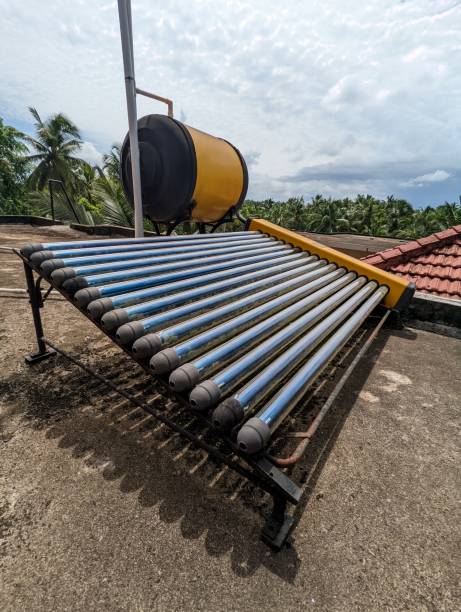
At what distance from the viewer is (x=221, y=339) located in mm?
2156

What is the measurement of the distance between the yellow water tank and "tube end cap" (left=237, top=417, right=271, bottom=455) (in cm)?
446

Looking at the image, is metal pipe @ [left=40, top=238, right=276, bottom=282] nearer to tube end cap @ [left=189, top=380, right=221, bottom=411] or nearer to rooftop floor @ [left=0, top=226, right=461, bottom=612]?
rooftop floor @ [left=0, top=226, right=461, bottom=612]

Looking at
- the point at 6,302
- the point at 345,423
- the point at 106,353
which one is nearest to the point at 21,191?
the point at 6,302

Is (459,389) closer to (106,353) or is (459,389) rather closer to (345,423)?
(345,423)

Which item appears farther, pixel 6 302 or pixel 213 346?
pixel 6 302

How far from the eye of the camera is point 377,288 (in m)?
4.38

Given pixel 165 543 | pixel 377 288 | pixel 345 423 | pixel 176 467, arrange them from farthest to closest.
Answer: pixel 377 288 → pixel 345 423 → pixel 176 467 → pixel 165 543

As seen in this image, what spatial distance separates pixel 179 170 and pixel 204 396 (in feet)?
14.3

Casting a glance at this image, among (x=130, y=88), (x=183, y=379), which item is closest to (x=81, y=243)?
(x=183, y=379)

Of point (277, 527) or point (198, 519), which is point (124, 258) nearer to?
point (198, 519)

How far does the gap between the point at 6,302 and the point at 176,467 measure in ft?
14.4

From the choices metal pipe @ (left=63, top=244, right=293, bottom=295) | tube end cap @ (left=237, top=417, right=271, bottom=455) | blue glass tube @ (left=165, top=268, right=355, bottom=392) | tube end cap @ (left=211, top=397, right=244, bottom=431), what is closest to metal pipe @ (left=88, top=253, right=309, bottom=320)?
metal pipe @ (left=63, top=244, right=293, bottom=295)

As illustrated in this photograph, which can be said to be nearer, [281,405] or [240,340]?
[281,405]

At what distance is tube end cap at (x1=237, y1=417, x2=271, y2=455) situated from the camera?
1.47 metres
